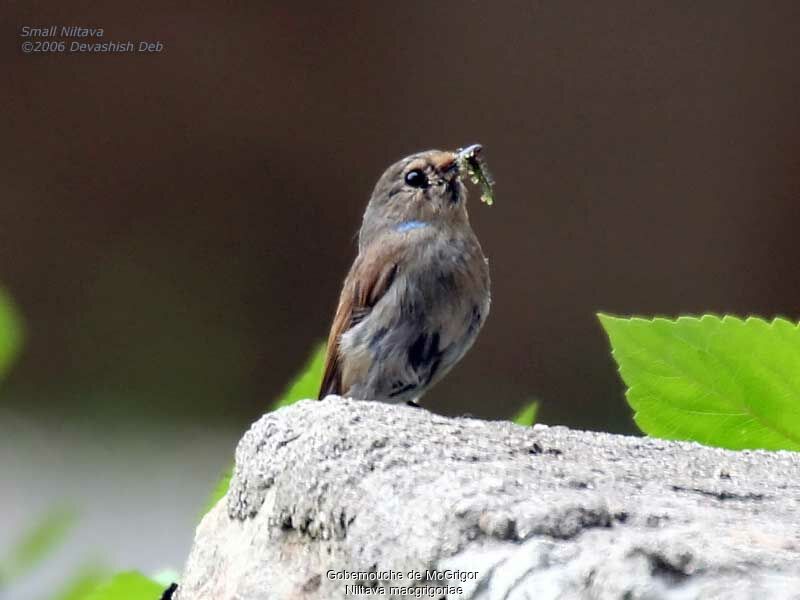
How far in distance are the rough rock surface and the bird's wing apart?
1.30 m

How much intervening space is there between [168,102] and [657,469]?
393 centimetres

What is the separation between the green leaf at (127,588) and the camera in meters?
1.56

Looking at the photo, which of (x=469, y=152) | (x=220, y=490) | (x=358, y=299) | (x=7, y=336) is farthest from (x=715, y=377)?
(x=469, y=152)

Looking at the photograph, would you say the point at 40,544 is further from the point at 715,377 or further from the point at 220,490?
Result: the point at 715,377

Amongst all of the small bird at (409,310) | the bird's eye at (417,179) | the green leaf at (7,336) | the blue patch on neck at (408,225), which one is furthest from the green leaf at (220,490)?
the bird's eye at (417,179)

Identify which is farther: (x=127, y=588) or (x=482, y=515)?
(x=127, y=588)

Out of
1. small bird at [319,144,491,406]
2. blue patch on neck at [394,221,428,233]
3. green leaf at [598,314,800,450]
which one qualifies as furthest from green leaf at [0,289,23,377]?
blue patch on neck at [394,221,428,233]

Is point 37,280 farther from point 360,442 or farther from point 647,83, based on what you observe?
point 360,442

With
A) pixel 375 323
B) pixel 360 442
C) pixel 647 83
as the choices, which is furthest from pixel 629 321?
pixel 647 83

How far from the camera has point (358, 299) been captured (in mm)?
3264

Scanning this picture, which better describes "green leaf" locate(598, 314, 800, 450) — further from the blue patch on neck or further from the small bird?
the blue patch on neck

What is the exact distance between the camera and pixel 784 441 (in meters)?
1.74

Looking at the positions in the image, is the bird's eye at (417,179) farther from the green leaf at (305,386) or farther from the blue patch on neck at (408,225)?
the green leaf at (305,386)

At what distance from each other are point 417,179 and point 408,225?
0.52 ft
